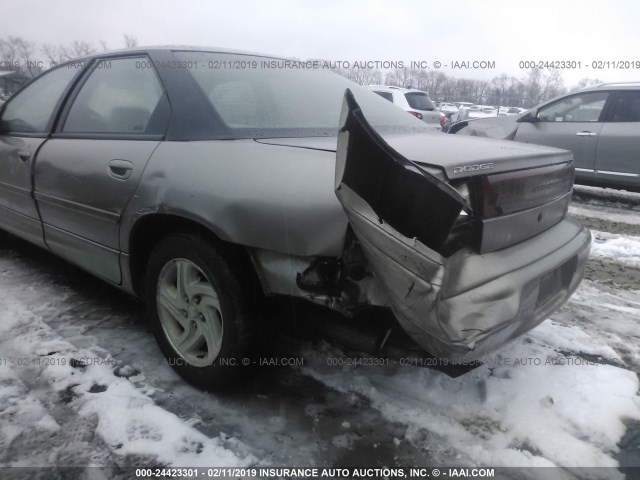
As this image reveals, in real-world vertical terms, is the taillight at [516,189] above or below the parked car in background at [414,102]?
below

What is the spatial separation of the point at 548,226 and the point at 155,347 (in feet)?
6.97

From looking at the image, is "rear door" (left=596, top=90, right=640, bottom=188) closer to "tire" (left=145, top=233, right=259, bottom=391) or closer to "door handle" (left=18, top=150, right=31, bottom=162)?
"tire" (left=145, top=233, right=259, bottom=391)

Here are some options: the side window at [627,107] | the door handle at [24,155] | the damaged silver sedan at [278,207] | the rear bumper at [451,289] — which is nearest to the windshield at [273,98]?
the damaged silver sedan at [278,207]

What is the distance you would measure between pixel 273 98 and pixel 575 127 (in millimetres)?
5888

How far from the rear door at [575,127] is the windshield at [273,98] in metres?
4.94

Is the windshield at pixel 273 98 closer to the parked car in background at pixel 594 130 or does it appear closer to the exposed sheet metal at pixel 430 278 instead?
the exposed sheet metal at pixel 430 278

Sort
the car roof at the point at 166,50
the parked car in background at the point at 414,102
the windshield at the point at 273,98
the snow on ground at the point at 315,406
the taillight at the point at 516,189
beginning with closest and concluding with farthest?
1. the taillight at the point at 516,189
2. the snow on ground at the point at 315,406
3. the windshield at the point at 273,98
4. the car roof at the point at 166,50
5. the parked car in background at the point at 414,102

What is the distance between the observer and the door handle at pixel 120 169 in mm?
2273

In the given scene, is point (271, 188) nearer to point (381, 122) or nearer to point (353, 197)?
point (353, 197)

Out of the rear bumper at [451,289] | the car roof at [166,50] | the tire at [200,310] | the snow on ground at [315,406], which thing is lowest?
the snow on ground at [315,406]

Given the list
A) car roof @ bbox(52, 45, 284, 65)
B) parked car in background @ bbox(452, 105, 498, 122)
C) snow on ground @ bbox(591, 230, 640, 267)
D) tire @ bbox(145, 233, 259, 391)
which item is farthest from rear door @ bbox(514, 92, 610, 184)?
tire @ bbox(145, 233, 259, 391)

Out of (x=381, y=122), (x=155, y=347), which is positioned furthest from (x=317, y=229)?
Result: (x=155, y=347)

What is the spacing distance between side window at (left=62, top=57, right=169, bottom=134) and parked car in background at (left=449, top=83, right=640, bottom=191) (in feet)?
19.4

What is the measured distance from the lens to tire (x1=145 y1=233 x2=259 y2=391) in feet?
6.36
